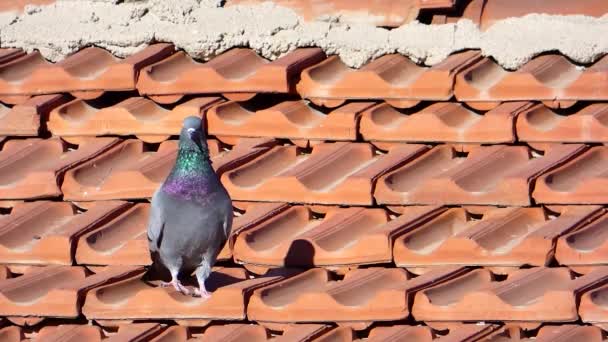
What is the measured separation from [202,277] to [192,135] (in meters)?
0.44

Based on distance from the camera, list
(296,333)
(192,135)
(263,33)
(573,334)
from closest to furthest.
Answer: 1. (573,334)
2. (296,333)
3. (192,135)
4. (263,33)

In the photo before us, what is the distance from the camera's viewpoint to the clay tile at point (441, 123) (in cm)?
509

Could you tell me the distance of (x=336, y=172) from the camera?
17.0ft

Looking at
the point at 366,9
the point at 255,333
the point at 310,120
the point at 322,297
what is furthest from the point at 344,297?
the point at 366,9

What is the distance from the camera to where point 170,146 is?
548 cm

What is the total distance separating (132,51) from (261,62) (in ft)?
1.80

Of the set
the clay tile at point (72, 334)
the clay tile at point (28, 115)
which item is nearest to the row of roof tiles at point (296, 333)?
the clay tile at point (72, 334)

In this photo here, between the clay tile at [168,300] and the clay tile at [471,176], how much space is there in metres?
0.51

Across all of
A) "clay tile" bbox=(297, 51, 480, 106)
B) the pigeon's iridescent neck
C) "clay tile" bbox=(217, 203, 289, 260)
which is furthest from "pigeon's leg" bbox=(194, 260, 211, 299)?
"clay tile" bbox=(297, 51, 480, 106)

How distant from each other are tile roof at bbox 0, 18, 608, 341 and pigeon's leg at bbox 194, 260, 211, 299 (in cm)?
5

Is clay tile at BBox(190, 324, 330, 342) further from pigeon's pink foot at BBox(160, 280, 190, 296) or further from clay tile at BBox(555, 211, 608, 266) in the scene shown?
clay tile at BBox(555, 211, 608, 266)

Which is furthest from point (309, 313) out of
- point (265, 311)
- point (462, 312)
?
point (462, 312)

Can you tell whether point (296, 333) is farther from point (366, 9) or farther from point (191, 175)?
point (366, 9)

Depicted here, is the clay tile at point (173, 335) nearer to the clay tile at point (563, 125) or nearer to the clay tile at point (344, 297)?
the clay tile at point (344, 297)
